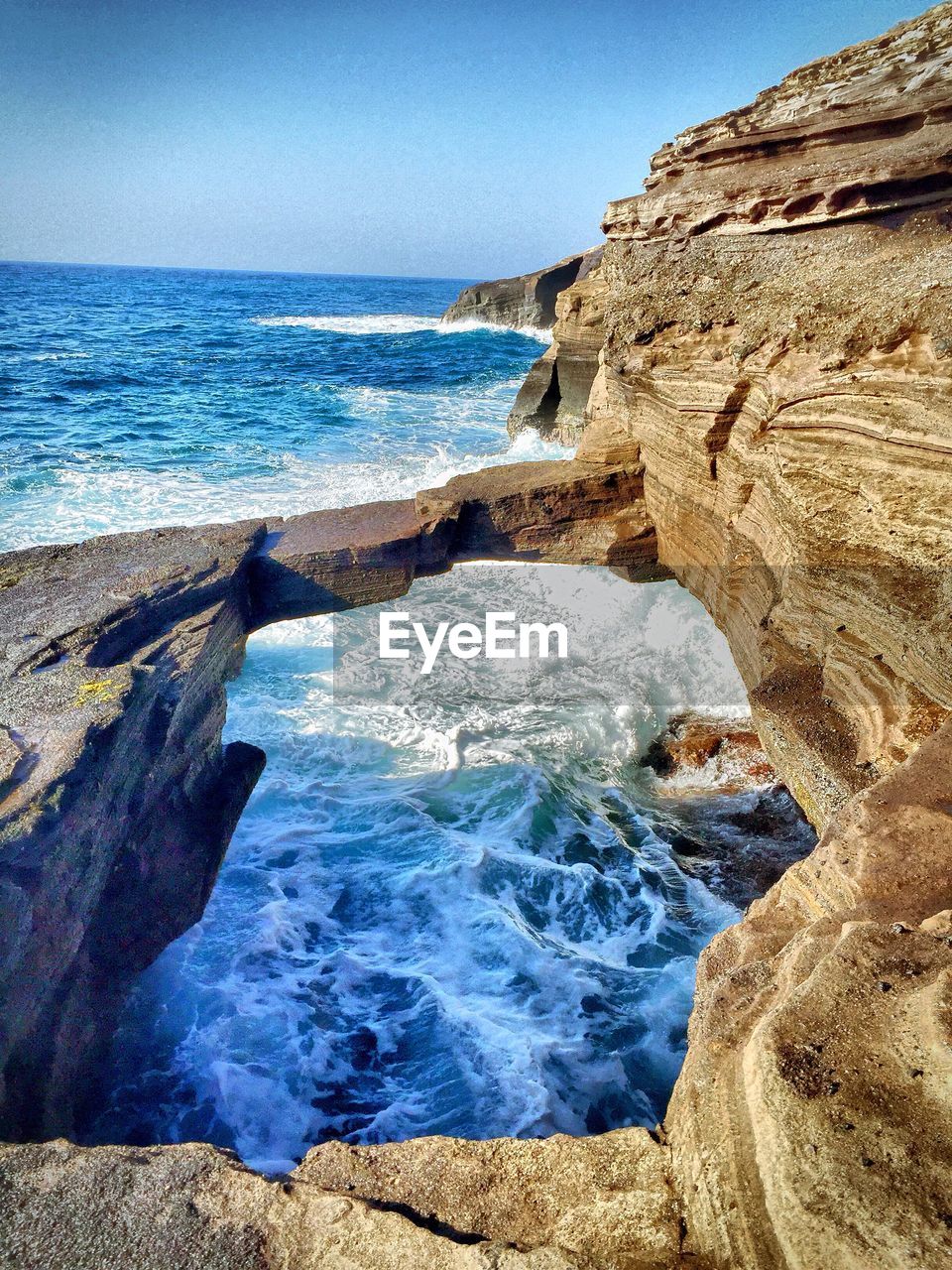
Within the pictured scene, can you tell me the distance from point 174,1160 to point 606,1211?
1.13 m

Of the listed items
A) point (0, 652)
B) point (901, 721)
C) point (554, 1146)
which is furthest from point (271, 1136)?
point (901, 721)

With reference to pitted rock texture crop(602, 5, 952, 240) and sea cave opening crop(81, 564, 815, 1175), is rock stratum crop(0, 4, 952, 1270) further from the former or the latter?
sea cave opening crop(81, 564, 815, 1175)

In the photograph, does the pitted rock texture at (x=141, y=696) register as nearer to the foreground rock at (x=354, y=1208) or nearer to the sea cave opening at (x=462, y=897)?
the sea cave opening at (x=462, y=897)

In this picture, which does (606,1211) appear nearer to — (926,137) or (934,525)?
(934,525)

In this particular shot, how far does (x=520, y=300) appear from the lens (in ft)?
116

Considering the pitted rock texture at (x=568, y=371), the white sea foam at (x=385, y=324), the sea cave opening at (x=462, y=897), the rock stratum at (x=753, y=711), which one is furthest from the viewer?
the white sea foam at (x=385, y=324)

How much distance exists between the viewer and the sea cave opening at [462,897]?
3.70 m

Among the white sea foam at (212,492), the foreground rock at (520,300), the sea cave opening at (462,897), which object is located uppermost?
the foreground rock at (520,300)

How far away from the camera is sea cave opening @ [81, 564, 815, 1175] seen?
3699 mm

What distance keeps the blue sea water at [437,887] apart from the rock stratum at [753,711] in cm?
75

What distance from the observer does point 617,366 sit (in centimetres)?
569
